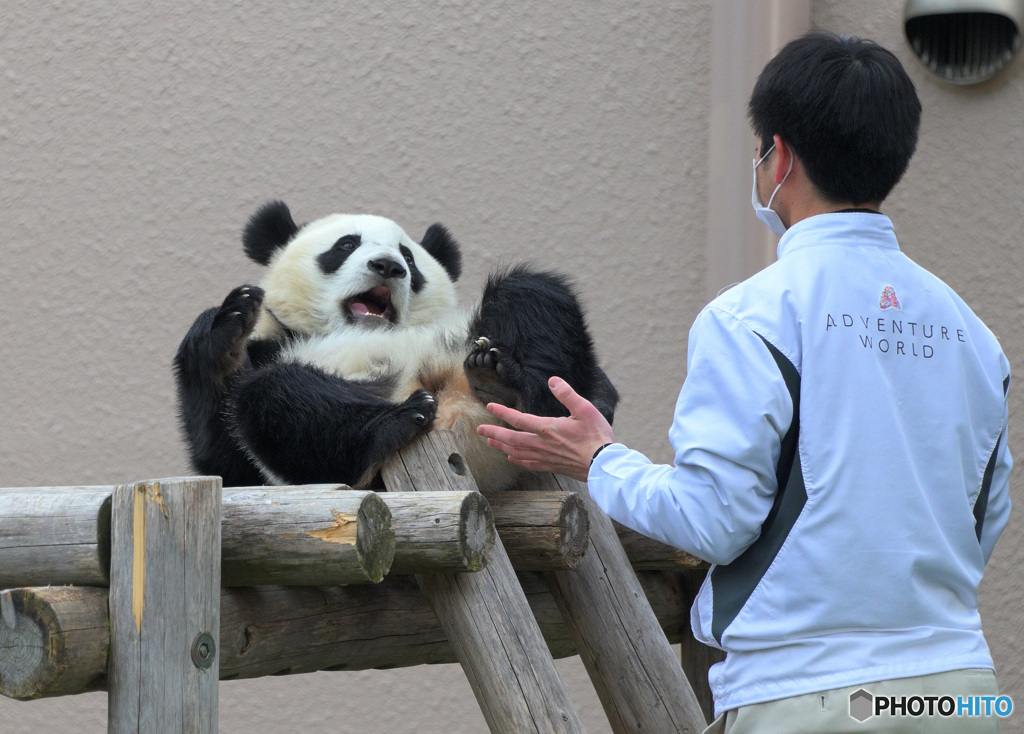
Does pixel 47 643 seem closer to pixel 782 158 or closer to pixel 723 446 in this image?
pixel 723 446

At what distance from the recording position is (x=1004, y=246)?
3676 millimetres

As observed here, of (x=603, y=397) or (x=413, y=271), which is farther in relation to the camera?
(x=413, y=271)

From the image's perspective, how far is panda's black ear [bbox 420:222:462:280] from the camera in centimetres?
329

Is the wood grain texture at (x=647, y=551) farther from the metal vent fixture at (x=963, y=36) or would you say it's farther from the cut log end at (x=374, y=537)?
the metal vent fixture at (x=963, y=36)

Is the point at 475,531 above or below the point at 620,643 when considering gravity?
above

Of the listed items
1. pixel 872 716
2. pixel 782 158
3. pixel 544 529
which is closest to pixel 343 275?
pixel 544 529

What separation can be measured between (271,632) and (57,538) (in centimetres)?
43

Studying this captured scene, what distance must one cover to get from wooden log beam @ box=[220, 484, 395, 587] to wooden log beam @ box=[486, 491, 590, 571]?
45 cm

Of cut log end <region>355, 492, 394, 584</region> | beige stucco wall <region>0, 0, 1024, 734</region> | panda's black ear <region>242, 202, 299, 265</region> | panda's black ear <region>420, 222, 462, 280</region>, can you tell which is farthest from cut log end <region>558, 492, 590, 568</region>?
beige stucco wall <region>0, 0, 1024, 734</region>

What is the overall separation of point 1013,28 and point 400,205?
2044 millimetres

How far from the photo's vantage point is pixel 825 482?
1470mm

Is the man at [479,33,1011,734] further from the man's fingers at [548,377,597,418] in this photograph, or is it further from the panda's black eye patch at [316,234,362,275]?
the panda's black eye patch at [316,234,362,275]

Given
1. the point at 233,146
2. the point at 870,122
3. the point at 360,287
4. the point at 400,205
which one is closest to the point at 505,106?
the point at 400,205

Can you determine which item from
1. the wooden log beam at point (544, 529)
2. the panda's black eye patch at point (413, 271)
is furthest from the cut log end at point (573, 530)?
the panda's black eye patch at point (413, 271)
